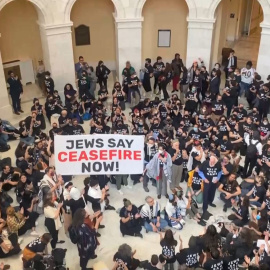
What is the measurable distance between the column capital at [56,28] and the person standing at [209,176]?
8.05 meters

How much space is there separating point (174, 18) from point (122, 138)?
10.0m

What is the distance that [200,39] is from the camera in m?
15.8

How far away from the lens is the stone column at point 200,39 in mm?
15492

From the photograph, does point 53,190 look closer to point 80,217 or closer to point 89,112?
point 80,217

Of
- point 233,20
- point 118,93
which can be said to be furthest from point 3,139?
point 233,20

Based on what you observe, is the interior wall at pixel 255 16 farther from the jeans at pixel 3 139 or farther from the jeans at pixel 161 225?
the jeans at pixel 161 225

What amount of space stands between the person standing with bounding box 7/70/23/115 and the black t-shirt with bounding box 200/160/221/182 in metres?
8.06

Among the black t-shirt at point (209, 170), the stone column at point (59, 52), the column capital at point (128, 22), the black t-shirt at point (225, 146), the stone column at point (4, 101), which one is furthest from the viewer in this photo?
the column capital at point (128, 22)

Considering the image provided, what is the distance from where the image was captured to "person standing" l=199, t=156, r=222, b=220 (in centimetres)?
991

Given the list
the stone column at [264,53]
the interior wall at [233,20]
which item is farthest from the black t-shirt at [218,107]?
the interior wall at [233,20]

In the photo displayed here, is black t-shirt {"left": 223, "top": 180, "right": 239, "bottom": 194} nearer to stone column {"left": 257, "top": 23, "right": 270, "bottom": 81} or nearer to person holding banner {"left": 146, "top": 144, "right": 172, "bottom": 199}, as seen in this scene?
person holding banner {"left": 146, "top": 144, "right": 172, "bottom": 199}

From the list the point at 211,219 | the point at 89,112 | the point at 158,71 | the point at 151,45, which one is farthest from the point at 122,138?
the point at 151,45

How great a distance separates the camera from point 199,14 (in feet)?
50.5

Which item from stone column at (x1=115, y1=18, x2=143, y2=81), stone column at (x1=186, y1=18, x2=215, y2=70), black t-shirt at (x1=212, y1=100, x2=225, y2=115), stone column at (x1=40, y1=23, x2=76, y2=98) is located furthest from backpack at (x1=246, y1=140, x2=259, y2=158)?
stone column at (x1=40, y1=23, x2=76, y2=98)
